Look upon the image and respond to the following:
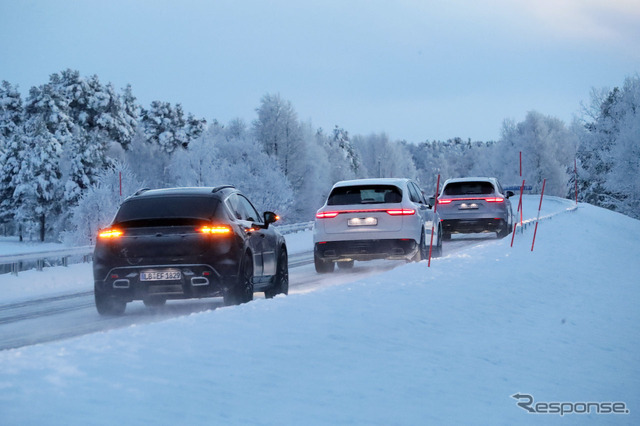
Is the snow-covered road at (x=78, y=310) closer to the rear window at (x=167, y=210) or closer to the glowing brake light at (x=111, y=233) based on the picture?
the glowing brake light at (x=111, y=233)

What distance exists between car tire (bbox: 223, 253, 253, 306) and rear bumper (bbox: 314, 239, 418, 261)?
5.56m

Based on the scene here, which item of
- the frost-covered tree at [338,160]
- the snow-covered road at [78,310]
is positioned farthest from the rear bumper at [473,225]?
the frost-covered tree at [338,160]

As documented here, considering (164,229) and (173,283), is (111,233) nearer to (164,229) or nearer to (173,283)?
(164,229)

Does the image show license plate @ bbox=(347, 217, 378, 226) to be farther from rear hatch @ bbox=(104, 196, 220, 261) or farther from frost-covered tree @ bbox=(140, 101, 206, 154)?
frost-covered tree @ bbox=(140, 101, 206, 154)

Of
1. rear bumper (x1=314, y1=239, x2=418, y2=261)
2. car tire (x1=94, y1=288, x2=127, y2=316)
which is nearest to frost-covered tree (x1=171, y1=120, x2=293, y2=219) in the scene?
rear bumper (x1=314, y1=239, x2=418, y2=261)

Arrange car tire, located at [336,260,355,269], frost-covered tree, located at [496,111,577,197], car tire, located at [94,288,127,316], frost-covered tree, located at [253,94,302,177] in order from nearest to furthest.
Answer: car tire, located at [94,288,127,316]
car tire, located at [336,260,355,269]
frost-covered tree, located at [253,94,302,177]
frost-covered tree, located at [496,111,577,197]

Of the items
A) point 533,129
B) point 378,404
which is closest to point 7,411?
point 378,404

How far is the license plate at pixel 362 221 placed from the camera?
17.3 metres

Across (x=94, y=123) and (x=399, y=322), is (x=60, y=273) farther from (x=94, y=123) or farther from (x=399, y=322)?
(x=94, y=123)

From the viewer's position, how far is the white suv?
56.7 feet

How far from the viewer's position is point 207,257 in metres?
11.3

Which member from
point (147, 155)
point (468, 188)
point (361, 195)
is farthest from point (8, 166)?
point (361, 195)

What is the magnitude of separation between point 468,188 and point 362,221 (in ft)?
34.8

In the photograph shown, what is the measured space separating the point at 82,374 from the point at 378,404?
2087mm
